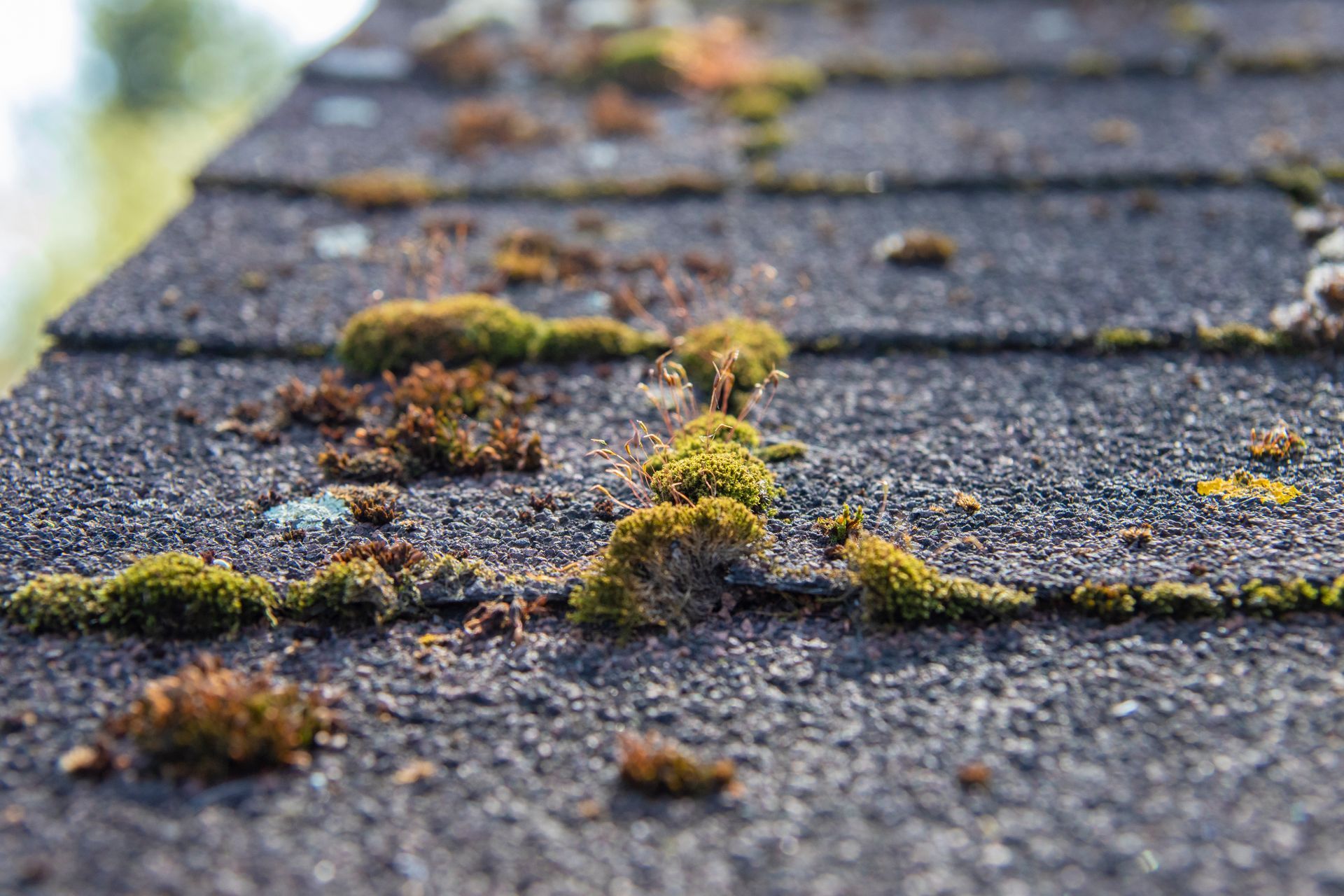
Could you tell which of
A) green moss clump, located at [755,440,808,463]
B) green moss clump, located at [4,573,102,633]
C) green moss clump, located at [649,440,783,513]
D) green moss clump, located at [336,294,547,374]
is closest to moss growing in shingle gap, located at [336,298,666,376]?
green moss clump, located at [336,294,547,374]

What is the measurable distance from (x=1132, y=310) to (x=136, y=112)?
35.9 m

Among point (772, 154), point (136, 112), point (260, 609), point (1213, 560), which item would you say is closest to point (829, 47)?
point (772, 154)

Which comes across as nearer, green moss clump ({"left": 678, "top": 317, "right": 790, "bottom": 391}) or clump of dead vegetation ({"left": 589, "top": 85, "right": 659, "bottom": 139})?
green moss clump ({"left": 678, "top": 317, "right": 790, "bottom": 391})

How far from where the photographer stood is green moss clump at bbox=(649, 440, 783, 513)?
378cm

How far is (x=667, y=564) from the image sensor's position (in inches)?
136

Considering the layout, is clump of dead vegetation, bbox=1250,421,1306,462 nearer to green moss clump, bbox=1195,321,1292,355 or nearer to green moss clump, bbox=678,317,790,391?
green moss clump, bbox=1195,321,1292,355

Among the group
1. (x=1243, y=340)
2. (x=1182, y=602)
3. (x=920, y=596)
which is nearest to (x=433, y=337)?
(x=920, y=596)

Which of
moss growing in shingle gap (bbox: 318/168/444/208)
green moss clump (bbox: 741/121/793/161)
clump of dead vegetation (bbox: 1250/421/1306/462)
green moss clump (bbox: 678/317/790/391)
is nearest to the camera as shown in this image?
clump of dead vegetation (bbox: 1250/421/1306/462)

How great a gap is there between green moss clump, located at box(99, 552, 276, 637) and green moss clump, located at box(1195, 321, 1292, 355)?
4.19 m

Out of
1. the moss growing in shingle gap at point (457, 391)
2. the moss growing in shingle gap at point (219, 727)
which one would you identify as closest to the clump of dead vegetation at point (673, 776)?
the moss growing in shingle gap at point (219, 727)

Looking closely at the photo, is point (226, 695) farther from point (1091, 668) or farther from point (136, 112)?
point (136, 112)

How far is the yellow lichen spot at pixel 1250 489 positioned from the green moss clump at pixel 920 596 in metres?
1.06

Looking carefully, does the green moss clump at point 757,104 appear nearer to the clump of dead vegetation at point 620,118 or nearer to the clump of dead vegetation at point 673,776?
the clump of dead vegetation at point 620,118

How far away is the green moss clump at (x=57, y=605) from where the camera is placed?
330 cm
